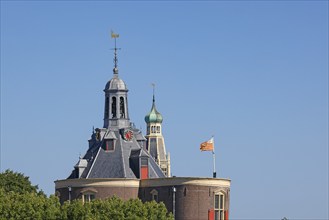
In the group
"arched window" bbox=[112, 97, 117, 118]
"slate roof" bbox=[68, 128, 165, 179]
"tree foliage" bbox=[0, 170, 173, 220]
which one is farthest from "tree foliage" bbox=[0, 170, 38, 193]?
"tree foliage" bbox=[0, 170, 173, 220]

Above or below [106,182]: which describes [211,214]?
below

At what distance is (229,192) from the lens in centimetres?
16462

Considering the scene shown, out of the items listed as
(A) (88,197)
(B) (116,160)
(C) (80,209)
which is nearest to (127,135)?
(B) (116,160)

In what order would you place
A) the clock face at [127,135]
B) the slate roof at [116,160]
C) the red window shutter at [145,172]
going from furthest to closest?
the clock face at [127,135] → the slate roof at [116,160] → the red window shutter at [145,172]

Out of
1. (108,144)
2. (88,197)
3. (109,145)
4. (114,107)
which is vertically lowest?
(88,197)

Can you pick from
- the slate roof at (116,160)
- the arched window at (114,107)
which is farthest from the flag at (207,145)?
the arched window at (114,107)

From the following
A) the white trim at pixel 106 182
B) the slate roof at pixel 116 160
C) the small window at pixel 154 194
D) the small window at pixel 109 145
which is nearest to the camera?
the small window at pixel 154 194

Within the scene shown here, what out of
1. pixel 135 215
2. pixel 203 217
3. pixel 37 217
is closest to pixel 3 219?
pixel 37 217

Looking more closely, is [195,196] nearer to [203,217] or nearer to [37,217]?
[203,217]

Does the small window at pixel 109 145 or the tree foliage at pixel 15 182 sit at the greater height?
the small window at pixel 109 145

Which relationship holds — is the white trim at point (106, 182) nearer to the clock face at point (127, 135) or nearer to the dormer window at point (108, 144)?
the dormer window at point (108, 144)

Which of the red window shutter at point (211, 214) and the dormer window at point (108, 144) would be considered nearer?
the red window shutter at point (211, 214)

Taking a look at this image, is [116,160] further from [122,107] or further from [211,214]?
[211,214]

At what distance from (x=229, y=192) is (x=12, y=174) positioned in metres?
30.0
